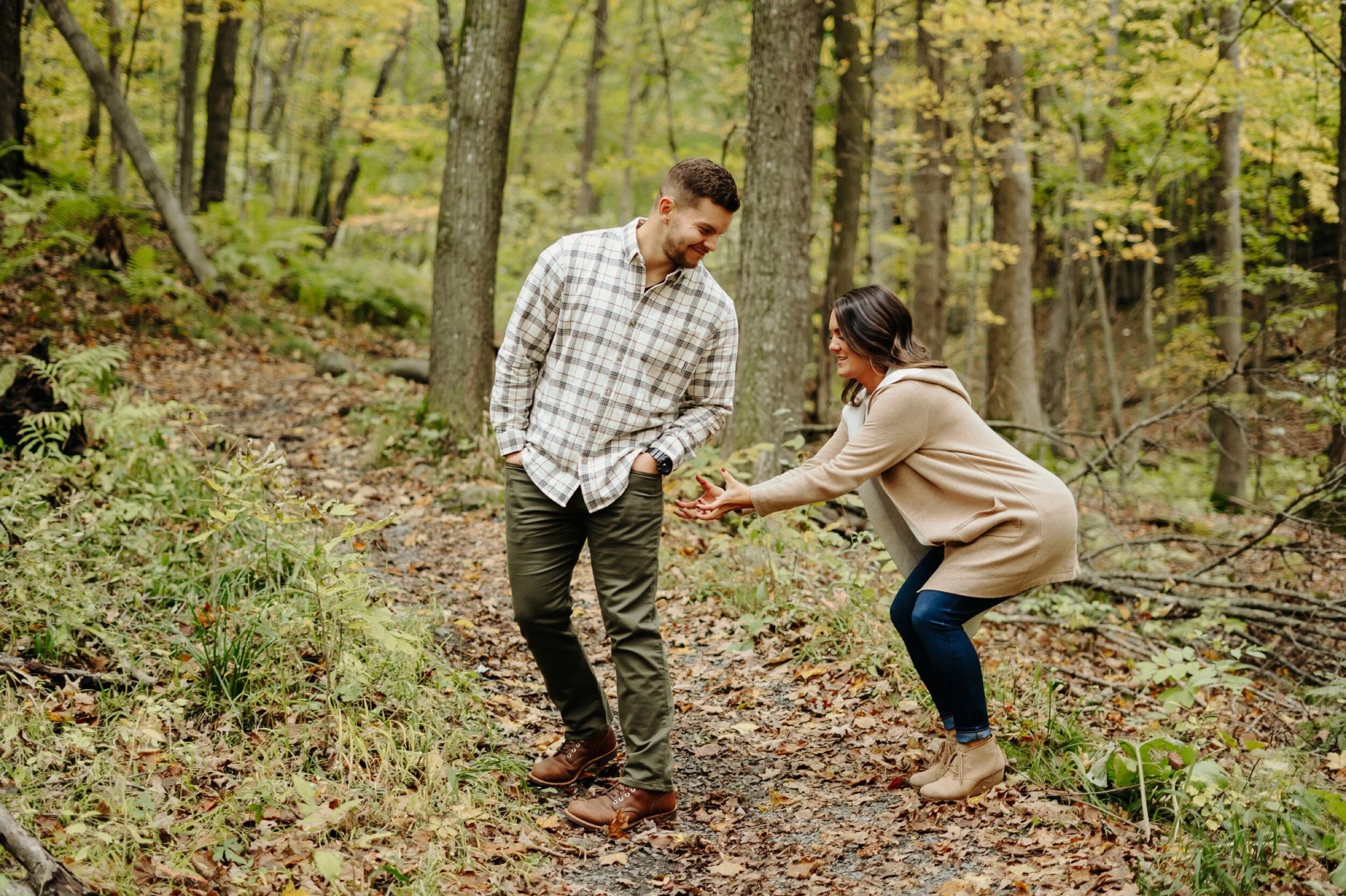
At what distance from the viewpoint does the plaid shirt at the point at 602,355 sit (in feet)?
11.6

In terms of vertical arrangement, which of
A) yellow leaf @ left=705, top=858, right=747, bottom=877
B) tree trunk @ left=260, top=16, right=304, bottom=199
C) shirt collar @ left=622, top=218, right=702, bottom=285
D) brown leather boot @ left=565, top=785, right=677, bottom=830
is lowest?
yellow leaf @ left=705, top=858, right=747, bottom=877

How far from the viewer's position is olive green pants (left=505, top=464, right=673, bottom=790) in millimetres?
3578

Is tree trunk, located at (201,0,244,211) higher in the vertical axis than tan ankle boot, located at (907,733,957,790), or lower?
higher

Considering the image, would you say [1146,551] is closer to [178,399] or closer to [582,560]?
[582,560]

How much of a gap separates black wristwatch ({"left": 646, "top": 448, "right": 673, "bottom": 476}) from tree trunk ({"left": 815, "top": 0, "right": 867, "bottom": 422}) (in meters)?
8.43

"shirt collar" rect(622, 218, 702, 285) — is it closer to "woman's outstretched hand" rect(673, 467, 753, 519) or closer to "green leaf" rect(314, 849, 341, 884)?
"woman's outstretched hand" rect(673, 467, 753, 519)

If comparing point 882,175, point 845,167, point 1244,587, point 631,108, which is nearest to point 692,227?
point 1244,587

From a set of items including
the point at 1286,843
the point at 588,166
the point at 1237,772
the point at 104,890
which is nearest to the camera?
the point at 104,890

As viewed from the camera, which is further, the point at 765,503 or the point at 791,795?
the point at 791,795

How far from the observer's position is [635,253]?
11.5 feet

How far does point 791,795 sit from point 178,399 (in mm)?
8230

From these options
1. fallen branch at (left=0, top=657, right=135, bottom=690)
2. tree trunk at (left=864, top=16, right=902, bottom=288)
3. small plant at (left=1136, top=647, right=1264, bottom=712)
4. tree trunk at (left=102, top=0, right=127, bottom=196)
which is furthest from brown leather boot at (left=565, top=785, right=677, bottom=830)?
tree trunk at (left=102, top=0, right=127, bottom=196)

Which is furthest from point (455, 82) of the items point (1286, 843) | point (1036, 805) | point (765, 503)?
point (1286, 843)

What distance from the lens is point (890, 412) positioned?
3572mm
